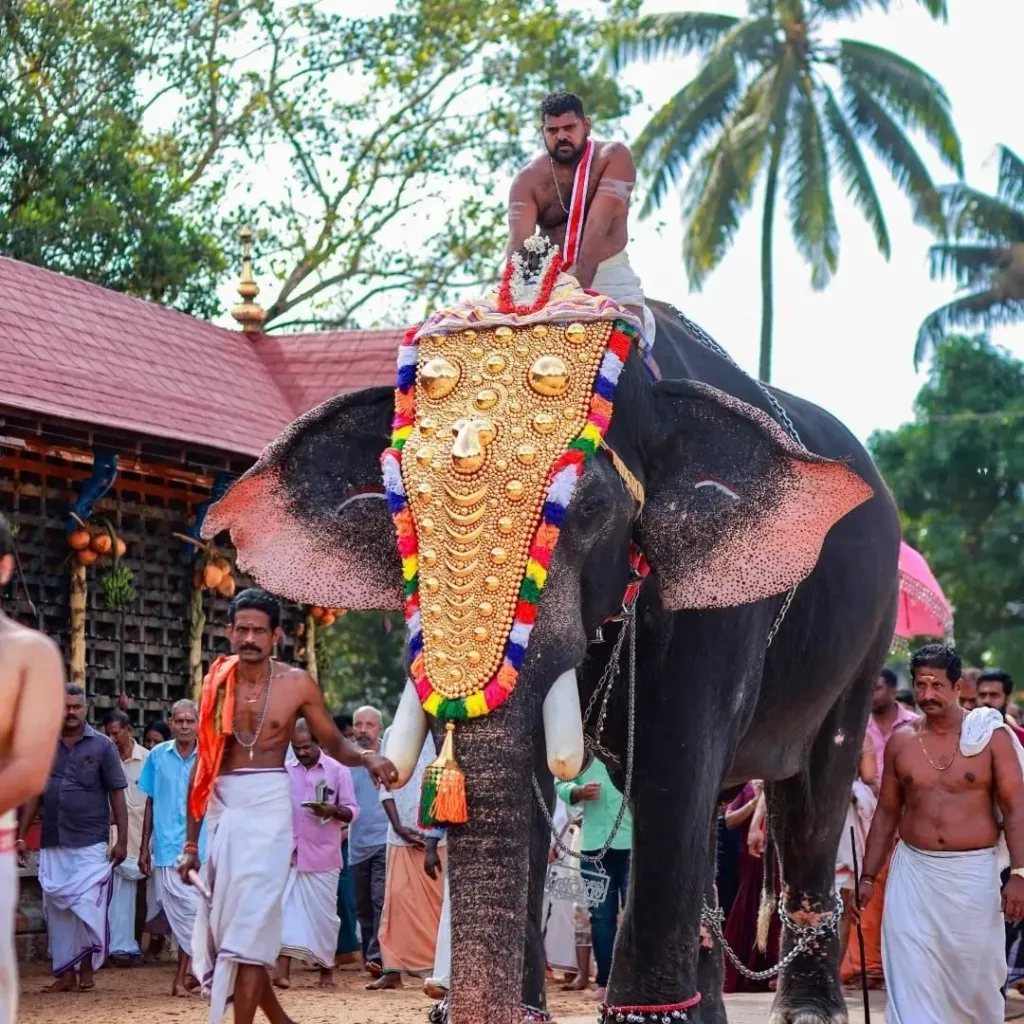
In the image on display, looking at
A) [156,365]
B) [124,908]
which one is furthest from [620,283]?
[156,365]

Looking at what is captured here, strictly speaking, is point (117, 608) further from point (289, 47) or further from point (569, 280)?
point (289, 47)

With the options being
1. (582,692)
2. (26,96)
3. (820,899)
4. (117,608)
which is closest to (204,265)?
(26,96)

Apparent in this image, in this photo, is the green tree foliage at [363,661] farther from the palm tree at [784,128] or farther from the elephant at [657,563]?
the elephant at [657,563]

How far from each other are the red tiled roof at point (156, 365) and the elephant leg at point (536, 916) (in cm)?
733

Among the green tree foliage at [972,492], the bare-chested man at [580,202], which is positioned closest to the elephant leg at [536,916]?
the bare-chested man at [580,202]

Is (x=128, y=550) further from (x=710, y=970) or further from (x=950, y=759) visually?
(x=710, y=970)

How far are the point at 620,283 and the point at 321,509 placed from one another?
1215 millimetres

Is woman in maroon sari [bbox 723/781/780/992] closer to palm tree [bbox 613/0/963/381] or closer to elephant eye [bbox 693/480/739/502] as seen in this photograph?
elephant eye [bbox 693/480/739/502]

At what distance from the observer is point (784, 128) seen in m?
30.8

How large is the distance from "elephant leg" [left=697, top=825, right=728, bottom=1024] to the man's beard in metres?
2.31

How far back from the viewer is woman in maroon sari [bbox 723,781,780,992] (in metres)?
12.0

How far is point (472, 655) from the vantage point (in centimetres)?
532

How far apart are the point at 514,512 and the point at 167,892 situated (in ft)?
28.0

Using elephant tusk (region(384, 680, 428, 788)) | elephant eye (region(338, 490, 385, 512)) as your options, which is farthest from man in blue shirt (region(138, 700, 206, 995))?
elephant tusk (region(384, 680, 428, 788))
